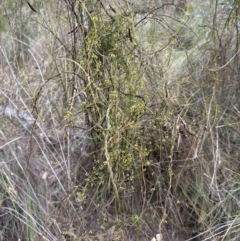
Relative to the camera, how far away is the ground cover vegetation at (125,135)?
211cm

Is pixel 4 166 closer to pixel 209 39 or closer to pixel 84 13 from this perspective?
pixel 84 13

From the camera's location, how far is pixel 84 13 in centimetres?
213

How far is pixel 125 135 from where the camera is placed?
84.0 inches

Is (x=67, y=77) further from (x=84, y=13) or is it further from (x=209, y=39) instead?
(x=209, y=39)

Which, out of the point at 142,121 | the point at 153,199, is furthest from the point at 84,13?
the point at 153,199

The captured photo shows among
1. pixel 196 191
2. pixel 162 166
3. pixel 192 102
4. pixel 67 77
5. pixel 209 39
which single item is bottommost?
pixel 196 191

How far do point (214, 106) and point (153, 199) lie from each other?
624 mm

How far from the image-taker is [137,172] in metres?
2.25

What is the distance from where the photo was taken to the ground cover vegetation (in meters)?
2.11

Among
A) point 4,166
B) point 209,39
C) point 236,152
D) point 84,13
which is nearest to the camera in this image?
point 84,13

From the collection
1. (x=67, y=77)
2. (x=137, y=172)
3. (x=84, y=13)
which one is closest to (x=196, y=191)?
(x=137, y=172)

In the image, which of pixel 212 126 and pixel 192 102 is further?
pixel 192 102

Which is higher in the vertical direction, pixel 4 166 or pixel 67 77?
pixel 67 77

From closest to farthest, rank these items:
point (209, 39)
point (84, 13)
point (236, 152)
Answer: point (84, 13) < point (236, 152) < point (209, 39)
